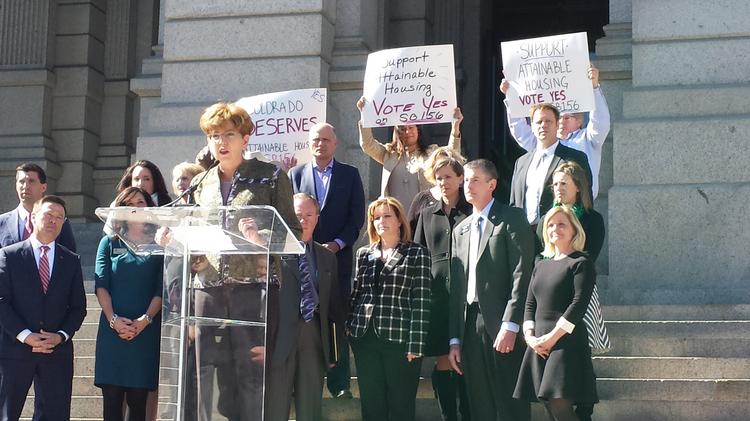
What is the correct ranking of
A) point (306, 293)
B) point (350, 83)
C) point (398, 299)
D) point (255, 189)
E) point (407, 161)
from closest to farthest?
point (255, 189), point (306, 293), point (398, 299), point (407, 161), point (350, 83)

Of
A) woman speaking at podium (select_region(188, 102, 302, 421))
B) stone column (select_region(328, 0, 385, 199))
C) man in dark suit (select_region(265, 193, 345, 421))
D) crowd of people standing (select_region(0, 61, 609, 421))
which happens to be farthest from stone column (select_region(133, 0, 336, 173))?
woman speaking at podium (select_region(188, 102, 302, 421))

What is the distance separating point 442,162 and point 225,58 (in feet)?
16.6

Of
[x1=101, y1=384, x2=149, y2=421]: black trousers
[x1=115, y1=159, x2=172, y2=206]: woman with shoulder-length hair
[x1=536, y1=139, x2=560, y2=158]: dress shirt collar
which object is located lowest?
[x1=101, y1=384, x2=149, y2=421]: black trousers

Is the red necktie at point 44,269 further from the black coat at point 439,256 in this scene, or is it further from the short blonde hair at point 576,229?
the short blonde hair at point 576,229

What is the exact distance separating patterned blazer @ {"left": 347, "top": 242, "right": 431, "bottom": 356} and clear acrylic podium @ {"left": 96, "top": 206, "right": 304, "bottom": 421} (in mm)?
2009

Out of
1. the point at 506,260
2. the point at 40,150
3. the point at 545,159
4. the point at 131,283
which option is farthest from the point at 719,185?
the point at 40,150

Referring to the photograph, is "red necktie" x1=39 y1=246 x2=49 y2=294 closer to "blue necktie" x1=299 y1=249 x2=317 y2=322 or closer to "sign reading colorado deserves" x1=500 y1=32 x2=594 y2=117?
"blue necktie" x1=299 y1=249 x2=317 y2=322

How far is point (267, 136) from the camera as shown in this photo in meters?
11.1

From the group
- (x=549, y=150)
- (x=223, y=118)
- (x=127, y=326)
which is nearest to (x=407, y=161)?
(x=549, y=150)

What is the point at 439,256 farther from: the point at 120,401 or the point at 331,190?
the point at 120,401

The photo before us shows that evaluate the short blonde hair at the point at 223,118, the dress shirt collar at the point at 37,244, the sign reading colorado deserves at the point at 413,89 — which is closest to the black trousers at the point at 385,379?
the short blonde hair at the point at 223,118

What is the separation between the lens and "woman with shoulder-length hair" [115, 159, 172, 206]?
9570 mm

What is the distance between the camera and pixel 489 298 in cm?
848

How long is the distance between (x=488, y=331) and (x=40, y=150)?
11.3 metres
